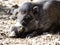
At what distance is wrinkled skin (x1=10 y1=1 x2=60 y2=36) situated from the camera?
4.52 meters

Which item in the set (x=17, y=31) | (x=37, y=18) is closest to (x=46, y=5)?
(x=37, y=18)

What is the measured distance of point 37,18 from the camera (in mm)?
4617

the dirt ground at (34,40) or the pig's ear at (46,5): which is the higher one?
the pig's ear at (46,5)

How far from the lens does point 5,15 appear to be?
6.16 metres

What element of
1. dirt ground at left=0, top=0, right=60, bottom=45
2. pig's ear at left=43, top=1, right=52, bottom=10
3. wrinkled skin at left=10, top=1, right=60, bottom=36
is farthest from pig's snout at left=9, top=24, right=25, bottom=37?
pig's ear at left=43, top=1, right=52, bottom=10

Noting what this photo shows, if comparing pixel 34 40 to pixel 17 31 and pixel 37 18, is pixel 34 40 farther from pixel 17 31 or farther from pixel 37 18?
pixel 37 18

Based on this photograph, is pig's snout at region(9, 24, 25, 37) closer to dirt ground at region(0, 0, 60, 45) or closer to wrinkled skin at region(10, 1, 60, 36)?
wrinkled skin at region(10, 1, 60, 36)

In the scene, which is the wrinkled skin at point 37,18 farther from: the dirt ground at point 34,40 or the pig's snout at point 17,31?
the dirt ground at point 34,40

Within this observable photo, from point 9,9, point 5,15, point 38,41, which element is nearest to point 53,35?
point 38,41

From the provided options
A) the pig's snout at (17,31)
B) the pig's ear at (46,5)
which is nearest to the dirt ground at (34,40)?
the pig's snout at (17,31)

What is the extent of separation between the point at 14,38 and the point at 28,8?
60cm

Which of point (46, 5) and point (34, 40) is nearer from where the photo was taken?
point (34, 40)

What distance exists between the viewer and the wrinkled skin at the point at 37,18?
4.52 m

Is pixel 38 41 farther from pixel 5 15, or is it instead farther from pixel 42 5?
pixel 5 15
